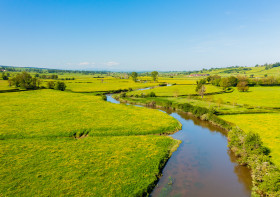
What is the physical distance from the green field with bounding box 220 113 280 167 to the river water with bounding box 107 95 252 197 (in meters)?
8.55

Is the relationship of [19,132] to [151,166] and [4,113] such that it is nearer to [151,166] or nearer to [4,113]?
[4,113]

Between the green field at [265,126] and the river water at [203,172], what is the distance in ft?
28.1

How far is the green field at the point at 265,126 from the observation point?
35.8 m

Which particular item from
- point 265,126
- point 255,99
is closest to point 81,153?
A: point 265,126

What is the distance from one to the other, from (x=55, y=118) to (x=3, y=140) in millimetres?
16391

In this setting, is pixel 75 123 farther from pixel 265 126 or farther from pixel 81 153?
pixel 265 126

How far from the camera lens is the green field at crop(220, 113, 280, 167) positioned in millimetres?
35750

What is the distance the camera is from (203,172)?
3034 cm

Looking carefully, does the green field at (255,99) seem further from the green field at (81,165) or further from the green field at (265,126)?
the green field at (81,165)

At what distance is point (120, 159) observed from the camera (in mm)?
30797

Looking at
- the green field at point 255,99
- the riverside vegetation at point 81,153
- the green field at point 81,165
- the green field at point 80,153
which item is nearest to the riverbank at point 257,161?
the riverside vegetation at point 81,153

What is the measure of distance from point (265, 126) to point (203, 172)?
33.9 metres

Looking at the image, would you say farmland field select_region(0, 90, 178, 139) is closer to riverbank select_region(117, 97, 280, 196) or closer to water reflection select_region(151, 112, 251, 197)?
water reflection select_region(151, 112, 251, 197)

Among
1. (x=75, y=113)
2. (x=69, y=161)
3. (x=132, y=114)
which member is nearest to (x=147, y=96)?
(x=132, y=114)
